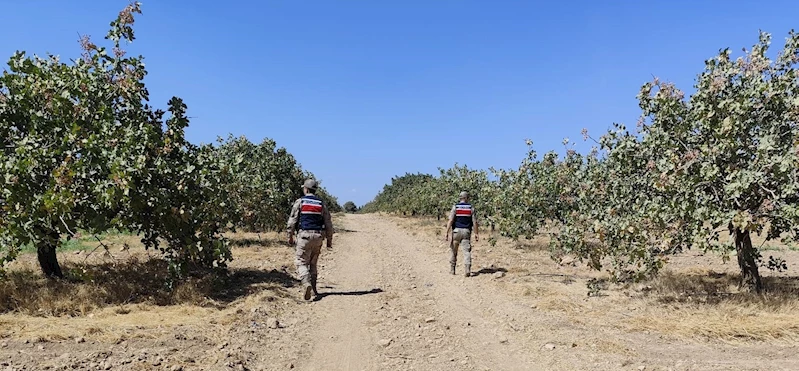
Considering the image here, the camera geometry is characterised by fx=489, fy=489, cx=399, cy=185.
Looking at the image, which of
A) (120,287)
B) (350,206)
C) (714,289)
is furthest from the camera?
(350,206)

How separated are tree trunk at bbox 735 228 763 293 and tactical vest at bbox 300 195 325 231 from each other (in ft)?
24.8

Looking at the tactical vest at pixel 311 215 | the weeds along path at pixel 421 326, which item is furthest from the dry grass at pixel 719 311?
the tactical vest at pixel 311 215

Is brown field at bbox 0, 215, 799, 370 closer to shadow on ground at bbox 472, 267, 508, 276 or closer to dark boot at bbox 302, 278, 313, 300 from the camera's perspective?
dark boot at bbox 302, 278, 313, 300

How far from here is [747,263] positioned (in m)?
9.04

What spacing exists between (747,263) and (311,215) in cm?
806

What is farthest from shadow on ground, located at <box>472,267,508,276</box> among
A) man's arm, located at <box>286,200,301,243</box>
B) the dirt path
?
man's arm, located at <box>286,200,301,243</box>

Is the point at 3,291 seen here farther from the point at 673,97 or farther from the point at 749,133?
the point at 749,133

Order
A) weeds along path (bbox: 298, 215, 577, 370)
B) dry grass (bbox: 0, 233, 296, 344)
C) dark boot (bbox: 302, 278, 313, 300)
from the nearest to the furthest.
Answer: weeds along path (bbox: 298, 215, 577, 370) < dry grass (bbox: 0, 233, 296, 344) < dark boot (bbox: 302, 278, 313, 300)

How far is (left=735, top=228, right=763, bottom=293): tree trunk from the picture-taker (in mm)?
8938

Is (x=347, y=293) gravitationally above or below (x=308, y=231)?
below

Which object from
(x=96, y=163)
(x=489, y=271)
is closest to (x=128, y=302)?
(x=96, y=163)

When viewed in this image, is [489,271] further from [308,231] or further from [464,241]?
[308,231]

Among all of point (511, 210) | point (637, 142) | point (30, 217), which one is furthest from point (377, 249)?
point (30, 217)

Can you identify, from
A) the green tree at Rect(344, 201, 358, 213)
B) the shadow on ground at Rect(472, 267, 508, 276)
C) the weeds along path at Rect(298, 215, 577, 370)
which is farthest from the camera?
the green tree at Rect(344, 201, 358, 213)
